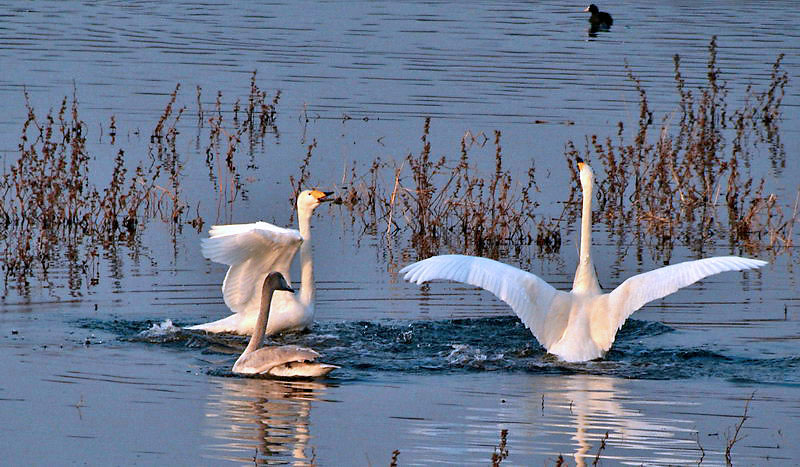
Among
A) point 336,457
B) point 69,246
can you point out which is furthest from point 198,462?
point 69,246

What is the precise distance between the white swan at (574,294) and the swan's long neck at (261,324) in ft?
3.47

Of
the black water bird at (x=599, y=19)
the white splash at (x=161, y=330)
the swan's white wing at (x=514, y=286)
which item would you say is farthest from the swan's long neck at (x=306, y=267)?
the black water bird at (x=599, y=19)

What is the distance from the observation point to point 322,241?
13.4m

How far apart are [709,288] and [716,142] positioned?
6.47 metres

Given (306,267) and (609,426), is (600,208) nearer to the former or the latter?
(306,267)

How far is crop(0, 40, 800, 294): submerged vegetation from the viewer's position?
508 inches

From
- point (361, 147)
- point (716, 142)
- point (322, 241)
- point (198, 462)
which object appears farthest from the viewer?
point (716, 142)

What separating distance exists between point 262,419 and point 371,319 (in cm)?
288

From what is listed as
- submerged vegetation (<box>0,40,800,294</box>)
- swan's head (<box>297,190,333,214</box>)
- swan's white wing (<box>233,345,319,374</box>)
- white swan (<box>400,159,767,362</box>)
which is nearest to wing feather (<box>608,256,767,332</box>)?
white swan (<box>400,159,767,362</box>)

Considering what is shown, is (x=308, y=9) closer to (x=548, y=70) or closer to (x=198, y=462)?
(x=548, y=70)

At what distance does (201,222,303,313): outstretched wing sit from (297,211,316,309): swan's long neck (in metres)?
0.15

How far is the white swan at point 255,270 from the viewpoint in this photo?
34.0ft

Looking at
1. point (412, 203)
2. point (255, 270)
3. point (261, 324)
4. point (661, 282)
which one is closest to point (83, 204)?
point (255, 270)

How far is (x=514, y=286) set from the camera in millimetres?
9398
